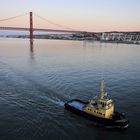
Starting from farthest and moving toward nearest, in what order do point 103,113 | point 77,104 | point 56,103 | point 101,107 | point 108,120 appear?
point 56,103, point 77,104, point 101,107, point 103,113, point 108,120

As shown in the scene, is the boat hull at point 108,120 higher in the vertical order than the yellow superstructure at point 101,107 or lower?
lower

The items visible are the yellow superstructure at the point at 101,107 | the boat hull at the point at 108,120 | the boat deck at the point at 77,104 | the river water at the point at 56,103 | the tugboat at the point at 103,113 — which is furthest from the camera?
the boat deck at the point at 77,104

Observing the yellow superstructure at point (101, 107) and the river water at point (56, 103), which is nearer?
the river water at point (56, 103)

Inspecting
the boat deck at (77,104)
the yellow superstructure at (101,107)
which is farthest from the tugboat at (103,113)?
the boat deck at (77,104)

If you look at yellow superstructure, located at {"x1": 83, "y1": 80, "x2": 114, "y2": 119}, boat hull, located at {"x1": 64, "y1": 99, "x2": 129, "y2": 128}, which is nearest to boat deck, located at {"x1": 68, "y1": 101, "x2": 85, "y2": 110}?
boat hull, located at {"x1": 64, "y1": 99, "x2": 129, "y2": 128}

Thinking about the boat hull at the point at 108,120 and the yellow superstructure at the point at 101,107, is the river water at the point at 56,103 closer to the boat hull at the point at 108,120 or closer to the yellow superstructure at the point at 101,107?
the boat hull at the point at 108,120

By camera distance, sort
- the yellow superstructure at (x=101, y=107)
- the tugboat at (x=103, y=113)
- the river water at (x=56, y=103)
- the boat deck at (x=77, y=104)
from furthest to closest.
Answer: the boat deck at (x=77, y=104) → the yellow superstructure at (x=101, y=107) → the tugboat at (x=103, y=113) → the river water at (x=56, y=103)

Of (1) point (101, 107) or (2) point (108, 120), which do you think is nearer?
(2) point (108, 120)

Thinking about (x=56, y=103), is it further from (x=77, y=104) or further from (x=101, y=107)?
(x=101, y=107)

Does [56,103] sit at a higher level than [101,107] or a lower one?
lower

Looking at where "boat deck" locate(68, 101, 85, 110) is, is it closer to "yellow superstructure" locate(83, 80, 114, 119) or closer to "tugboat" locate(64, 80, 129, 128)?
"tugboat" locate(64, 80, 129, 128)

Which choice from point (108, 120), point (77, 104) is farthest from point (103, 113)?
point (77, 104)
